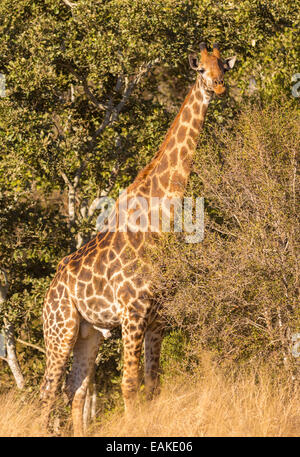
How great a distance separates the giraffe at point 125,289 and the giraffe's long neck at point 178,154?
1 centimetres

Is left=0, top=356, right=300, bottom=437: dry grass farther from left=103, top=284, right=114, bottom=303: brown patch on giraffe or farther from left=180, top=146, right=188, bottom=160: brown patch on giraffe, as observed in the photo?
left=180, top=146, right=188, bottom=160: brown patch on giraffe

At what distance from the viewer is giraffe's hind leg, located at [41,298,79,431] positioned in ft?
33.6

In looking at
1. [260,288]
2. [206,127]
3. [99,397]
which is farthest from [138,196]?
[99,397]

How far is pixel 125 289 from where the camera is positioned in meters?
9.54

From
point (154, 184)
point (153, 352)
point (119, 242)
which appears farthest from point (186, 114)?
point (153, 352)

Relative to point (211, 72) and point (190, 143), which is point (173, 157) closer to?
point (190, 143)

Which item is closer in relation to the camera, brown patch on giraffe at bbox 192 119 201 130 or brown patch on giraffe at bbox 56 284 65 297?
brown patch on giraffe at bbox 192 119 201 130

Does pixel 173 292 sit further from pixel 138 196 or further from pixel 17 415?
pixel 17 415

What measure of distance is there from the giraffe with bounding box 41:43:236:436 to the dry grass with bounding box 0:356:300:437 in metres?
0.50

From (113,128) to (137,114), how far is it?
52cm

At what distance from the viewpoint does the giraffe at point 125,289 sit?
948 cm

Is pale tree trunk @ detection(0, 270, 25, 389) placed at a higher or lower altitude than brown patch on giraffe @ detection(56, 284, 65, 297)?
lower

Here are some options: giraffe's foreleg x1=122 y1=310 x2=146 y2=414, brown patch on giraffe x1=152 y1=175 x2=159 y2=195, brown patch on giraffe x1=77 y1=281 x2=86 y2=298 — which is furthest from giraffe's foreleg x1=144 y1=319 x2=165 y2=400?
brown patch on giraffe x1=152 y1=175 x2=159 y2=195

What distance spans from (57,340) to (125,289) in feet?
4.72
